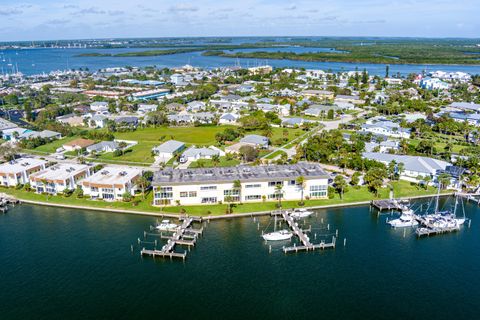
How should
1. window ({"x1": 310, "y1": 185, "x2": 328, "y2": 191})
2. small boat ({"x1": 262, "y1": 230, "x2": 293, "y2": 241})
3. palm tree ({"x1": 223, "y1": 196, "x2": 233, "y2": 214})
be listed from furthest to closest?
1. window ({"x1": 310, "y1": 185, "x2": 328, "y2": 191})
2. palm tree ({"x1": 223, "y1": 196, "x2": 233, "y2": 214})
3. small boat ({"x1": 262, "y1": 230, "x2": 293, "y2": 241})

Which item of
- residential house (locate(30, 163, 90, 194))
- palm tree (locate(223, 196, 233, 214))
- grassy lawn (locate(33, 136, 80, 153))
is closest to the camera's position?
palm tree (locate(223, 196, 233, 214))

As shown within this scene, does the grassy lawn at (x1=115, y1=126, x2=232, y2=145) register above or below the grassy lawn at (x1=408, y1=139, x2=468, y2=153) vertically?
above

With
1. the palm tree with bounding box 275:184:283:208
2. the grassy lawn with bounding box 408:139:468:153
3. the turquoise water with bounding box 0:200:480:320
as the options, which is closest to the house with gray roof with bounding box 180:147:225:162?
the palm tree with bounding box 275:184:283:208

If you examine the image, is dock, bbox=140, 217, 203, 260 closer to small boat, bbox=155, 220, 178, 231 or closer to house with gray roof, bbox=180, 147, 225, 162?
small boat, bbox=155, 220, 178, 231

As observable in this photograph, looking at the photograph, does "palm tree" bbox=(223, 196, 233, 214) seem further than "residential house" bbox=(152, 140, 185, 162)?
No

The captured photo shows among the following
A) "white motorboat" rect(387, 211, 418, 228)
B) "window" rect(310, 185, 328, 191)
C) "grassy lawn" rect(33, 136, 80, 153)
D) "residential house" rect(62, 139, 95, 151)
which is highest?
"residential house" rect(62, 139, 95, 151)

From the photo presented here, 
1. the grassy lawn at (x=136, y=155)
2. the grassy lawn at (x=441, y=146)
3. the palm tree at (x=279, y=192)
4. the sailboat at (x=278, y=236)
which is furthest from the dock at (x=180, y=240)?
the grassy lawn at (x=441, y=146)

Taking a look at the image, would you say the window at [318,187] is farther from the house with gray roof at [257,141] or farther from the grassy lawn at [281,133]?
the grassy lawn at [281,133]

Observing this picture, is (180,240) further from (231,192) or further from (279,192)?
(279,192)
